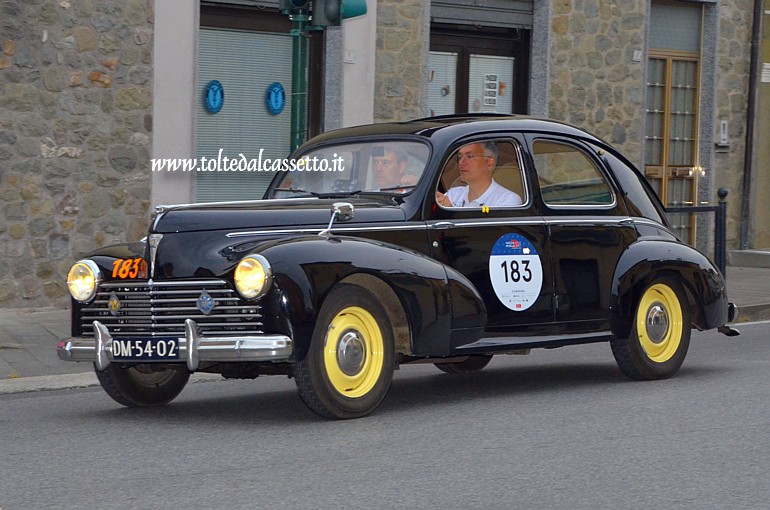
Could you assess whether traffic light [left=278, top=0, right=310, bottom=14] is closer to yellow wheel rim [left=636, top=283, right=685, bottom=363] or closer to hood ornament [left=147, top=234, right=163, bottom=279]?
yellow wheel rim [left=636, top=283, right=685, bottom=363]

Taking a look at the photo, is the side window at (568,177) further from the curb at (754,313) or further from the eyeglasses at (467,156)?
the curb at (754,313)

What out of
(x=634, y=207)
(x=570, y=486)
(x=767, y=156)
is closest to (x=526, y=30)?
(x=767, y=156)

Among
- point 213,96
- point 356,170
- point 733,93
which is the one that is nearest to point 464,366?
point 356,170

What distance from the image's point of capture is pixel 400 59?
16812 millimetres

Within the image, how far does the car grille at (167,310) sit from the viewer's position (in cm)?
711

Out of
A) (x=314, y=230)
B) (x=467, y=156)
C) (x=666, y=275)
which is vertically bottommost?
(x=666, y=275)

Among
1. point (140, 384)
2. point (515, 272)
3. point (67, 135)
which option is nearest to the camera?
point (140, 384)

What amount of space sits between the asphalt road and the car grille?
523 millimetres

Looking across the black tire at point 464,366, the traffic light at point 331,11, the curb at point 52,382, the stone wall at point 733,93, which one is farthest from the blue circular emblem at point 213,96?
the stone wall at point 733,93

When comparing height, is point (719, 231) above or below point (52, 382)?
above

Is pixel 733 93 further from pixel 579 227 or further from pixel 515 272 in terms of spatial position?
pixel 515 272

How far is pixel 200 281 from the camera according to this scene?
7.20 m

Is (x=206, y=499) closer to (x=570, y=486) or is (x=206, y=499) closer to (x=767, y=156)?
(x=570, y=486)

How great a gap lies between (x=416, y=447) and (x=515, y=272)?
1983 millimetres
